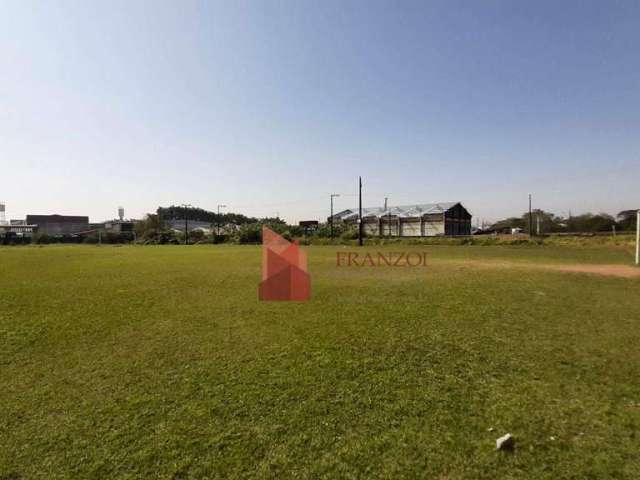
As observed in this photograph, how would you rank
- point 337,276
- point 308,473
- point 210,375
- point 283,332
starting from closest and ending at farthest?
point 308,473, point 210,375, point 283,332, point 337,276

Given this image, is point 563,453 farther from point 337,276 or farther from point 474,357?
point 337,276

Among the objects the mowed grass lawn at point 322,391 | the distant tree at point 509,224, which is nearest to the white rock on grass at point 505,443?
the mowed grass lawn at point 322,391

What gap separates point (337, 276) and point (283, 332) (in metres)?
6.59

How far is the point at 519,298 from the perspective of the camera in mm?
7691

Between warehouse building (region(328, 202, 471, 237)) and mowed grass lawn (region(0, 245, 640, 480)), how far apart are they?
142ft

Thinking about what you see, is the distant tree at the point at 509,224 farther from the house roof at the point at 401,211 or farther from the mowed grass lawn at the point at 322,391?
the mowed grass lawn at the point at 322,391

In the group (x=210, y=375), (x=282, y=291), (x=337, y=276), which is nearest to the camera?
(x=210, y=375)

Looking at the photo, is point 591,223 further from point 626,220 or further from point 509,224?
point 509,224

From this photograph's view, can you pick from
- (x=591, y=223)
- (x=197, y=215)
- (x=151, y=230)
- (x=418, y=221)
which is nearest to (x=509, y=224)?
(x=591, y=223)

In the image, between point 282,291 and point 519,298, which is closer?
point 519,298

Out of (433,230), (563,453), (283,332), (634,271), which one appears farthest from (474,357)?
(433,230)

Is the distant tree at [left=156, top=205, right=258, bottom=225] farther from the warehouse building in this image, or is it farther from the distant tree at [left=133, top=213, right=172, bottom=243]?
the warehouse building

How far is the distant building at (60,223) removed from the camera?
94812 mm

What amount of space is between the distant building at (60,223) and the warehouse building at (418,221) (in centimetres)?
8562
